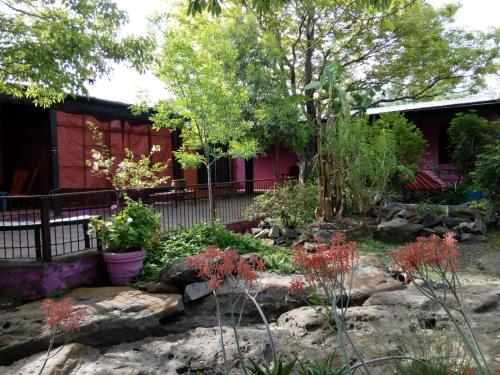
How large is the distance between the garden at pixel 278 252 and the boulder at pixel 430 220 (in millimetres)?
32

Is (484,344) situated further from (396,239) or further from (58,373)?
(396,239)

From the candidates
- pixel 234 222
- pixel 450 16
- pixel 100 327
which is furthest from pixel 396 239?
pixel 450 16

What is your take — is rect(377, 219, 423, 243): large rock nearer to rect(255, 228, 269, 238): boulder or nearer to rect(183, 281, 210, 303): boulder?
rect(255, 228, 269, 238): boulder

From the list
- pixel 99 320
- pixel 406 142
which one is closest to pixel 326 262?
pixel 99 320

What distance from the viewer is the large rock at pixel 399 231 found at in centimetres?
898

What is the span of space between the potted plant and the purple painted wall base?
0.47 m

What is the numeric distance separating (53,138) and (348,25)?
10.4 m

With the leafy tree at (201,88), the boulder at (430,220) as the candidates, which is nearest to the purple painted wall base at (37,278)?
the leafy tree at (201,88)

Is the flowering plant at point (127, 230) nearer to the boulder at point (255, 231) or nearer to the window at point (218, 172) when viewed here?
the boulder at point (255, 231)

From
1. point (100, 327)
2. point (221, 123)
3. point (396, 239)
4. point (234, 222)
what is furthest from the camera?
point (234, 222)

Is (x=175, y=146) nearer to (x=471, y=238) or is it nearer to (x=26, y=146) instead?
(x=26, y=146)

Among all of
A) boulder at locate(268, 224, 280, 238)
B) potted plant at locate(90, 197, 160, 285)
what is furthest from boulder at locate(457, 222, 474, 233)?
potted plant at locate(90, 197, 160, 285)

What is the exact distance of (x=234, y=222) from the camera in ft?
31.7

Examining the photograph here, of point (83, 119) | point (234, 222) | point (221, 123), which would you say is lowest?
point (234, 222)
